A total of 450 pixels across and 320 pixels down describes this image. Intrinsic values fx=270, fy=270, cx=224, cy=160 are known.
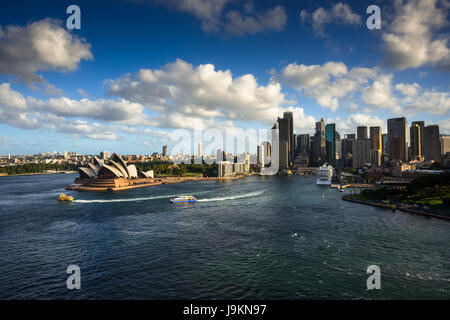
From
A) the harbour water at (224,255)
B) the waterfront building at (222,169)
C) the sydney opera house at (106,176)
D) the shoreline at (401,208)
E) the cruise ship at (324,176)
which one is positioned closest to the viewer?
the harbour water at (224,255)

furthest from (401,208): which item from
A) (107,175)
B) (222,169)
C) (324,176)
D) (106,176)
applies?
(222,169)

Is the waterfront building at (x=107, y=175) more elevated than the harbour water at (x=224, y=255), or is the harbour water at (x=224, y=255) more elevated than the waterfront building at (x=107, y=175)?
the waterfront building at (x=107, y=175)

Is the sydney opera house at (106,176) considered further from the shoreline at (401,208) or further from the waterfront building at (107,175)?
the shoreline at (401,208)

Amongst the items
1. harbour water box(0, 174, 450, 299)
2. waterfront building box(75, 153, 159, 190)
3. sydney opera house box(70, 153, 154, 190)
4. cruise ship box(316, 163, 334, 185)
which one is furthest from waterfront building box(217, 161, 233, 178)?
harbour water box(0, 174, 450, 299)

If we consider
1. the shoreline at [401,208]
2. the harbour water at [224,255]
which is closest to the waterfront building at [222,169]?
the shoreline at [401,208]

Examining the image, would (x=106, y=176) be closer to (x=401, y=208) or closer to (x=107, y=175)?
(x=107, y=175)

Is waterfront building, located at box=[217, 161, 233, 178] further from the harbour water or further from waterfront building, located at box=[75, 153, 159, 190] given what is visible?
the harbour water

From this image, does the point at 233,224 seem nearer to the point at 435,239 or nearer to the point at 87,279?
the point at 87,279
